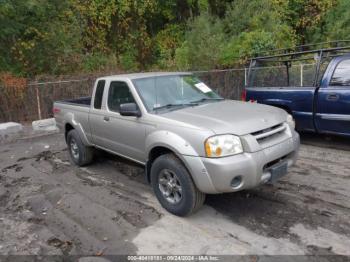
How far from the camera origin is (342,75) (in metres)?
6.68

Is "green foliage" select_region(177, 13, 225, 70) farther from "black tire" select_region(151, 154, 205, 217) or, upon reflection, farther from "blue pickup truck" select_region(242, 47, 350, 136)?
"black tire" select_region(151, 154, 205, 217)

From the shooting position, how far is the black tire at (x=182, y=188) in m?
4.25

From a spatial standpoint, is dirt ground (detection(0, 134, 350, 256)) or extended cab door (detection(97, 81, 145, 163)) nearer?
dirt ground (detection(0, 134, 350, 256))

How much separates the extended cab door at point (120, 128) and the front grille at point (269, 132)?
157cm

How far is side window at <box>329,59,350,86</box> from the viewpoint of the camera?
661 centimetres

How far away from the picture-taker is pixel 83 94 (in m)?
12.6

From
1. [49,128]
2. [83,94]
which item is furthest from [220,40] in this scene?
[49,128]

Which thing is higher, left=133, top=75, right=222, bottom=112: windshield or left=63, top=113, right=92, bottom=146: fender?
left=133, top=75, right=222, bottom=112: windshield

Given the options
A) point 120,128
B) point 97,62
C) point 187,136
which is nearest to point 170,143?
point 187,136

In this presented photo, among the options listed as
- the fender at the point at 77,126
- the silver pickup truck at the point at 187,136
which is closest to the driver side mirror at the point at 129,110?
the silver pickup truck at the point at 187,136

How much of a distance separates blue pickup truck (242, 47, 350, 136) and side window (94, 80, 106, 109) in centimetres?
376

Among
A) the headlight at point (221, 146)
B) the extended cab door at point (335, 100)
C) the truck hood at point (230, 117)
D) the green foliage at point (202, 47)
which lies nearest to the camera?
the headlight at point (221, 146)

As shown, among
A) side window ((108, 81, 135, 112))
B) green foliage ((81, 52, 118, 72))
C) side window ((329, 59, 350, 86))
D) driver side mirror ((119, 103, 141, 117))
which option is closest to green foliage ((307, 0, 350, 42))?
green foliage ((81, 52, 118, 72))

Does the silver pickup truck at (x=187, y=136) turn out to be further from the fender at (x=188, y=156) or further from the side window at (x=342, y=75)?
the side window at (x=342, y=75)
